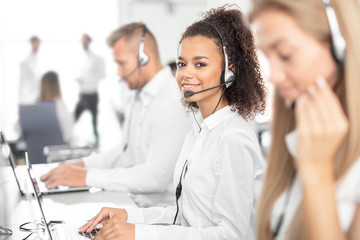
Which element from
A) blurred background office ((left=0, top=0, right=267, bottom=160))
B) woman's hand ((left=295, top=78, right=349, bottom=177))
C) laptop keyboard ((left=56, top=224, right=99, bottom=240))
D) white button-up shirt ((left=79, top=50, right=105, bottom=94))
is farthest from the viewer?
blurred background office ((left=0, top=0, right=267, bottom=160))

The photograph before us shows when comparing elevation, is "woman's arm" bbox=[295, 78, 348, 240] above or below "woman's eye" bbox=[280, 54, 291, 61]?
below

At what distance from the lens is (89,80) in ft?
22.3

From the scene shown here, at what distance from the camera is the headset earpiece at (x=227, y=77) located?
1.56 meters

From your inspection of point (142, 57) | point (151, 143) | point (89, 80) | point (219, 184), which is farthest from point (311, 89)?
point (89, 80)

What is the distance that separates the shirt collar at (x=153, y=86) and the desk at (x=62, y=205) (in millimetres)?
615

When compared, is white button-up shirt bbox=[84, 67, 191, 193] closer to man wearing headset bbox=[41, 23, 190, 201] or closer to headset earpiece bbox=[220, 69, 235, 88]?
man wearing headset bbox=[41, 23, 190, 201]

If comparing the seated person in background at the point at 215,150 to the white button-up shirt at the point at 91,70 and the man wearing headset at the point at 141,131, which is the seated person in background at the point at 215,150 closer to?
the man wearing headset at the point at 141,131

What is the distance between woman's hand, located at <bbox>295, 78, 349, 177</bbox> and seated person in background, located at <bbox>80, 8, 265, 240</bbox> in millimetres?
558

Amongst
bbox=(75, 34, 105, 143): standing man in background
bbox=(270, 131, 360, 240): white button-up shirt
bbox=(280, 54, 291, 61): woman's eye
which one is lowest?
bbox=(75, 34, 105, 143): standing man in background

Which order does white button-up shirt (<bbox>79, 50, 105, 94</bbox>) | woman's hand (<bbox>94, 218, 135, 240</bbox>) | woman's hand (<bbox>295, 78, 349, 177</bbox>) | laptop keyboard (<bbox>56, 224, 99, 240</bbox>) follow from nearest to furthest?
woman's hand (<bbox>295, 78, 349, 177</bbox>), woman's hand (<bbox>94, 218, 135, 240</bbox>), laptop keyboard (<bbox>56, 224, 99, 240</bbox>), white button-up shirt (<bbox>79, 50, 105, 94</bbox>)

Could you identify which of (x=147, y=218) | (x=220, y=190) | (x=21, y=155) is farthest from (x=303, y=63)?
(x=21, y=155)

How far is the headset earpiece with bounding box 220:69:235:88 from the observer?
156 cm

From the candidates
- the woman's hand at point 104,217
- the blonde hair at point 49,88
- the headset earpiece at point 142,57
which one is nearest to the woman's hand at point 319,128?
the woman's hand at point 104,217

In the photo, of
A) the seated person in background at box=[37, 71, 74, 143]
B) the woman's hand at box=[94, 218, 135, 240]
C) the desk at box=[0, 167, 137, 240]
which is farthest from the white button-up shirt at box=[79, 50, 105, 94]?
the woman's hand at box=[94, 218, 135, 240]
